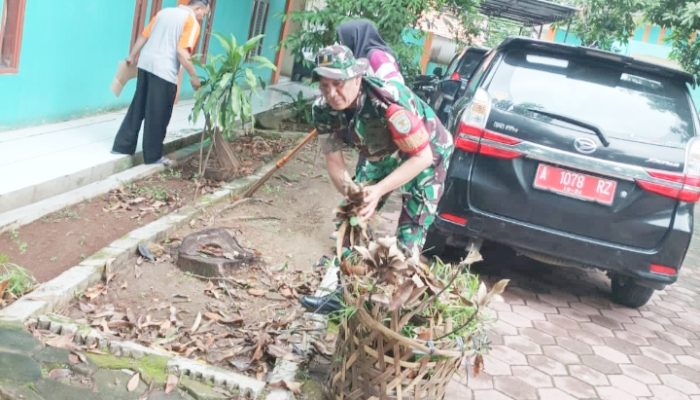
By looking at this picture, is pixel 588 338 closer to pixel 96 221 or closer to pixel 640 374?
pixel 640 374

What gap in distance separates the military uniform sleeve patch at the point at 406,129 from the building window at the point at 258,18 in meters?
8.33

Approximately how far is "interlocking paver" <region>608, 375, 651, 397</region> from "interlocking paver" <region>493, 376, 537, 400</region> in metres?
0.57

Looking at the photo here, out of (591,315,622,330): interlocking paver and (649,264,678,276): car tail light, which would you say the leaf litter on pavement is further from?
(649,264,678,276): car tail light

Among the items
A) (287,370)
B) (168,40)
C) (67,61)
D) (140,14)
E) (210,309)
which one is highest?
(140,14)

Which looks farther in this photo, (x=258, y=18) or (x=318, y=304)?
(x=258, y=18)

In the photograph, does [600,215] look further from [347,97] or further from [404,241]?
[347,97]

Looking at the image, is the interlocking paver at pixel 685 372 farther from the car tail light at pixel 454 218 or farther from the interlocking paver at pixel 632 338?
the car tail light at pixel 454 218

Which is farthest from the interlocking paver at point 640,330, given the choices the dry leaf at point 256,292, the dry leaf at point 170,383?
the dry leaf at point 170,383

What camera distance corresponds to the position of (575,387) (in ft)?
11.8

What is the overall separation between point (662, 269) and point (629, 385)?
0.93m

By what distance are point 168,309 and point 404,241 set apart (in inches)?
51.2

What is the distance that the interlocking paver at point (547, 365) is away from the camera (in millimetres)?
3725

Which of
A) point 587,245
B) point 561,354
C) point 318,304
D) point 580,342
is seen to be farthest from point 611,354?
point 318,304

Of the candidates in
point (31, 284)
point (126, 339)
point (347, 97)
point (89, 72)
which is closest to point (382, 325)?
point (347, 97)
